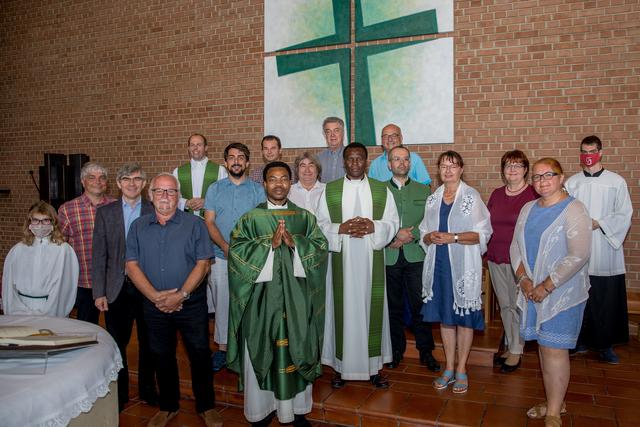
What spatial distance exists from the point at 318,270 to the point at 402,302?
43.7 inches

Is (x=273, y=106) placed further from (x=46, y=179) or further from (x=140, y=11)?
(x=46, y=179)

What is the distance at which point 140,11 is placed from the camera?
7289 mm

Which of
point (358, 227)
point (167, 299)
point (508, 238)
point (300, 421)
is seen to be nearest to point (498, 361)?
point (508, 238)

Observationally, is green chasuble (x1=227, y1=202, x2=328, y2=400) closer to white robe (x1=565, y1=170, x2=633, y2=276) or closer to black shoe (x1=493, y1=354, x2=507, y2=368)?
black shoe (x1=493, y1=354, x2=507, y2=368)

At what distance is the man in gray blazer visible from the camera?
3.43m

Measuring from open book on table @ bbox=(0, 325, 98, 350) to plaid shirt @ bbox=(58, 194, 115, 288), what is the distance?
197cm

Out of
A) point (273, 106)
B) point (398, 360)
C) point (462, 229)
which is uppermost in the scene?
point (273, 106)

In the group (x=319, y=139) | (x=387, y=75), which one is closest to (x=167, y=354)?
(x=319, y=139)

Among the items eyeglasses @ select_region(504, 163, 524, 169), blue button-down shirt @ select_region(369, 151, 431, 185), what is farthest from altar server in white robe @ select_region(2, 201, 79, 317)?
eyeglasses @ select_region(504, 163, 524, 169)

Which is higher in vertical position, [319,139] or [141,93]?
[141,93]

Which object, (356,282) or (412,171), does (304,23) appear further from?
(356,282)


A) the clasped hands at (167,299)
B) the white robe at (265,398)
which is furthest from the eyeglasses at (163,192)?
the white robe at (265,398)

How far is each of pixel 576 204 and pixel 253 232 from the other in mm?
1879

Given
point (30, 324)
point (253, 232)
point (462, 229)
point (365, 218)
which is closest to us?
point (30, 324)
